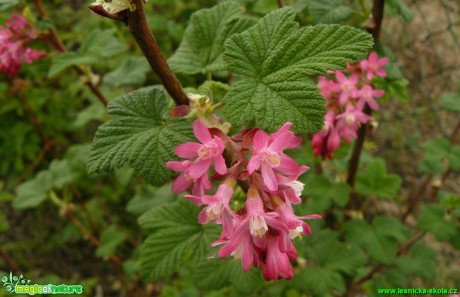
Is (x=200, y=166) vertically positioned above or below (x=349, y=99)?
above

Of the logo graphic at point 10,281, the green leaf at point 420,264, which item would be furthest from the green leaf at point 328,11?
the logo graphic at point 10,281

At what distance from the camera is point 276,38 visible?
76 centimetres

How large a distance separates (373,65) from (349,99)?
0.38 ft

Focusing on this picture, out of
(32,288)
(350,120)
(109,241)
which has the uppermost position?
(350,120)

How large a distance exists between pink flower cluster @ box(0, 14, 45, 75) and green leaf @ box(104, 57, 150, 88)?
0.30 m

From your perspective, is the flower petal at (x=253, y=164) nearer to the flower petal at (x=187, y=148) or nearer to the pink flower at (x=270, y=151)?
the pink flower at (x=270, y=151)

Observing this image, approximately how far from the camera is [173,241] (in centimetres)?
119

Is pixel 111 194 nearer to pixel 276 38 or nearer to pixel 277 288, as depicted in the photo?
pixel 277 288

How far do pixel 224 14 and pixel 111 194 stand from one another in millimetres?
1795

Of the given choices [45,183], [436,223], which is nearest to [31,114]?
[45,183]

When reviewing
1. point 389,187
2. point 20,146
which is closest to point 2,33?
point 20,146

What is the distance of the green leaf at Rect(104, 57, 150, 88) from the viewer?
1.50 m

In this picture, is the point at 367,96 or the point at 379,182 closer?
the point at 367,96

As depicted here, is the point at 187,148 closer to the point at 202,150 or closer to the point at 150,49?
the point at 202,150
